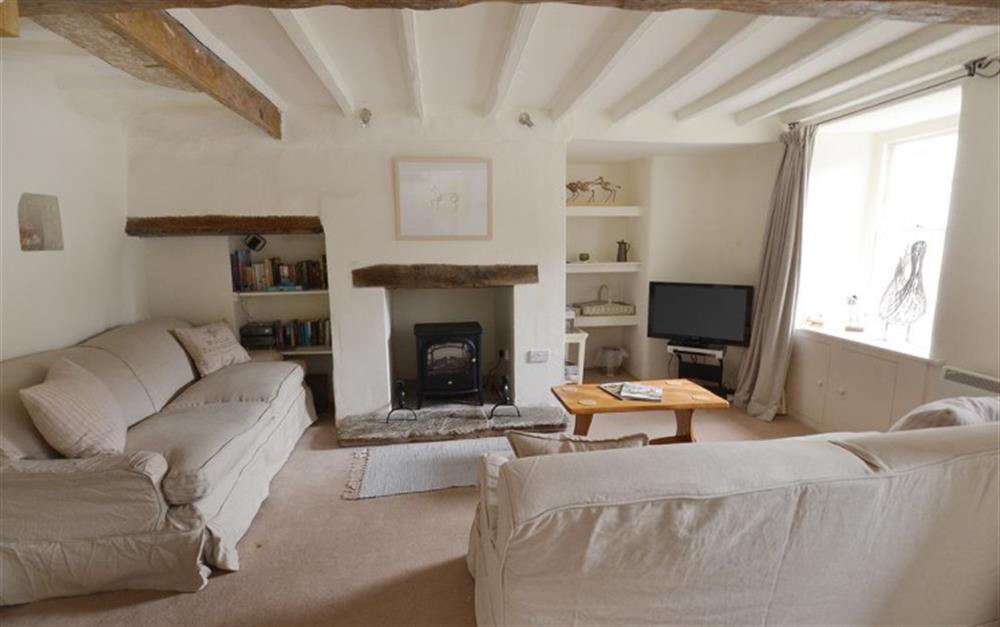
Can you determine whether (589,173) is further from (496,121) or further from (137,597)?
(137,597)

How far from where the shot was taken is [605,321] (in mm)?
4766

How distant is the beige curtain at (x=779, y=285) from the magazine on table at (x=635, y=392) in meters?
1.25

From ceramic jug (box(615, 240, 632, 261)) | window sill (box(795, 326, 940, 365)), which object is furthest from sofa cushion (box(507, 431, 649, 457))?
ceramic jug (box(615, 240, 632, 261))

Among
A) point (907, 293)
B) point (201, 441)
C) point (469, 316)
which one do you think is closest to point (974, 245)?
point (907, 293)

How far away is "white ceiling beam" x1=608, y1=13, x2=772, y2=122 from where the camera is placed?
2107 mm

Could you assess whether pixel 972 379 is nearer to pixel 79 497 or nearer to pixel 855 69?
pixel 855 69

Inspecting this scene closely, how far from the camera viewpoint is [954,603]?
1.42 meters

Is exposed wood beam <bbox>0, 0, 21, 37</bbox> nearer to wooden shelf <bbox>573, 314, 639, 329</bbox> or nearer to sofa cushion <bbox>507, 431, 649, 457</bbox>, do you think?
sofa cushion <bbox>507, 431, 649, 457</bbox>

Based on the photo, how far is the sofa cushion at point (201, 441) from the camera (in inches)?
77.4

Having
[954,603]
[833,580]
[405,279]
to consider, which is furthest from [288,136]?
[954,603]

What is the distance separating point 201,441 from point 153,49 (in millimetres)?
1668

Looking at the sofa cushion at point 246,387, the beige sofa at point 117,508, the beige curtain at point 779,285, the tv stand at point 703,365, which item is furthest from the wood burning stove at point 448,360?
the beige curtain at point 779,285

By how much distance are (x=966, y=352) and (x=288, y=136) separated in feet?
14.4

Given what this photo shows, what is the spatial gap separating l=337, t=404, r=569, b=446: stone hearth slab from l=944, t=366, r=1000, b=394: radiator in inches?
89.4
